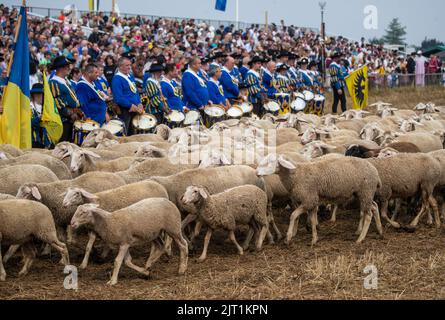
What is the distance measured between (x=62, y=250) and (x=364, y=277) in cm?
309

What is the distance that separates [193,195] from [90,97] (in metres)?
5.67

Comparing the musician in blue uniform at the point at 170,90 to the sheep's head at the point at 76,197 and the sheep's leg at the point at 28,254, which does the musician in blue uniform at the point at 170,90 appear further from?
the sheep's leg at the point at 28,254

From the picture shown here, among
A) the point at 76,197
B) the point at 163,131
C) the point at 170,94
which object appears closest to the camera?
the point at 76,197

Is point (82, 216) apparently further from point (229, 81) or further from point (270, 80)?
point (270, 80)

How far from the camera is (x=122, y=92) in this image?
13.0 m

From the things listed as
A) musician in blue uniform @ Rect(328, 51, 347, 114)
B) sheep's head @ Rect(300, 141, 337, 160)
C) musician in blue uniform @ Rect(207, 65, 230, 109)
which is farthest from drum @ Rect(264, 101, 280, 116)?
sheep's head @ Rect(300, 141, 337, 160)

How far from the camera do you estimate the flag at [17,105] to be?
11.3 meters

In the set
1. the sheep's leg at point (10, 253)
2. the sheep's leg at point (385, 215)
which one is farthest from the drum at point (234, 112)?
the sheep's leg at point (10, 253)

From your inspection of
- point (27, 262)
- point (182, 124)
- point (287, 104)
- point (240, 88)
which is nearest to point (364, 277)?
point (27, 262)

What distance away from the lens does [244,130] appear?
12320 mm

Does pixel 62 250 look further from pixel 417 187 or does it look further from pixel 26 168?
pixel 417 187

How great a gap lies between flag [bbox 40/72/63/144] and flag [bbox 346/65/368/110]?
1001cm

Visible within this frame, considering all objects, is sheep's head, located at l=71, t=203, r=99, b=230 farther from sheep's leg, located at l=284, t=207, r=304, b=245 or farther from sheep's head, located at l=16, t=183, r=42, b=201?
sheep's leg, located at l=284, t=207, r=304, b=245

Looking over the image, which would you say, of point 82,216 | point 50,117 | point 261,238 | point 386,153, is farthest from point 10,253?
point 386,153
